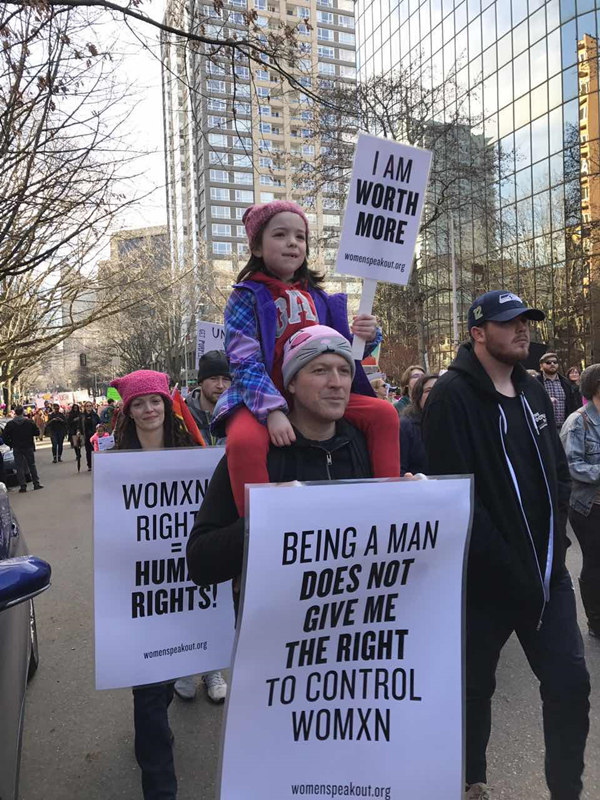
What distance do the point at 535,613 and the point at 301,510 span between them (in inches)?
50.1

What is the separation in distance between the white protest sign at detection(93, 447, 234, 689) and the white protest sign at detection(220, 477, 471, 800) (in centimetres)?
124

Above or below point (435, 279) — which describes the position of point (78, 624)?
below

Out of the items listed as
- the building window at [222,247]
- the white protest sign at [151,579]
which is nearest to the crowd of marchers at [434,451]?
the white protest sign at [151,579]

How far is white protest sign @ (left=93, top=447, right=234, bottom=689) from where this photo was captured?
9.06ft

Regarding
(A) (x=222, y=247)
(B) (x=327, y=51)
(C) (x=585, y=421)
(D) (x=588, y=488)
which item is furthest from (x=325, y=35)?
(D) (x=588, y=488)

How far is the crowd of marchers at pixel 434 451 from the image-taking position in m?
1.94

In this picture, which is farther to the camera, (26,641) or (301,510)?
(26,641)

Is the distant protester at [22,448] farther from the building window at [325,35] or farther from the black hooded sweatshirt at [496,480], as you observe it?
the building window at [325,35]

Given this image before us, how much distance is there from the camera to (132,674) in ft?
8.96

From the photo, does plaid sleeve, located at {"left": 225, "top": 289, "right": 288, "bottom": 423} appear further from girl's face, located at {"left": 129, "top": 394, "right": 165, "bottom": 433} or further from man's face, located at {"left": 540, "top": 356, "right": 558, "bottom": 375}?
man's face, located at {"left": 540, "top": 356, "right": 558, "bottom": 375}

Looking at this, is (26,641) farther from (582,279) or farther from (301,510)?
(582,279)

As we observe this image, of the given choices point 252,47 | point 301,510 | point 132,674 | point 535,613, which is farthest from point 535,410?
point 252,47

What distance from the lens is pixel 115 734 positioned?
3.42 meters

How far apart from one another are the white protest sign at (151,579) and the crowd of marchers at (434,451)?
172 mm
